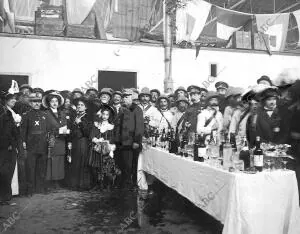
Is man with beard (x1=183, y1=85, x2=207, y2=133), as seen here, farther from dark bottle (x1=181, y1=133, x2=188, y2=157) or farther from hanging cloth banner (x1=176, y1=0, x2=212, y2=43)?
hanging cloth banner (x1=176, y1=0, x2=212, y2=43)

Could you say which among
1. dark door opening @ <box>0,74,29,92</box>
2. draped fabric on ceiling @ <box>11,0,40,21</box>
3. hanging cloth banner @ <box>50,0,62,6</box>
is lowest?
dark door opening @ <box>0,74,29,92</box>

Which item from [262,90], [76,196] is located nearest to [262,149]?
[262,90]

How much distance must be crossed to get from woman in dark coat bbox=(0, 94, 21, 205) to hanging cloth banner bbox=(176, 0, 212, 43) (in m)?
7.26

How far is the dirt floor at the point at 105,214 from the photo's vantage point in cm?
376

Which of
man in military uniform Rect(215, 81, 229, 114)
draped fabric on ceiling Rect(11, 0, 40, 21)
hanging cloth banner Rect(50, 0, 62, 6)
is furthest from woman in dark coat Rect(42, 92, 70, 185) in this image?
hanging cloth banner Rect(50, 0, 62, 6)

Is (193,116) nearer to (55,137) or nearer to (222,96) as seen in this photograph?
(222,96)

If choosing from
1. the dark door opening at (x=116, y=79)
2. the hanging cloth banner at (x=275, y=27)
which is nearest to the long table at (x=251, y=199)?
the dark door opening at (x=116, y=79)

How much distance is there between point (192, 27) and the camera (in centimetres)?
1100

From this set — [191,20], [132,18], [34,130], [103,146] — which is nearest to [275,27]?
[191,20]

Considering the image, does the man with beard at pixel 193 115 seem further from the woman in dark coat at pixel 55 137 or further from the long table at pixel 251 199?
the woman in dark coat at pixel 55 137

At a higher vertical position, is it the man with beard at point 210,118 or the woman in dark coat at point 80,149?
the man with beard at point 210,118

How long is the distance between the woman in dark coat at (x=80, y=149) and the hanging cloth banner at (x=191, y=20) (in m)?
6.31

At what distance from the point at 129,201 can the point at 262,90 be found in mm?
2722

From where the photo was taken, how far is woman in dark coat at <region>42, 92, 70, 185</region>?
18.2 feet
